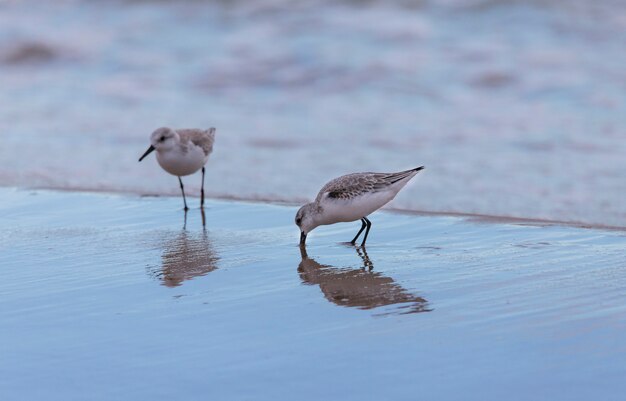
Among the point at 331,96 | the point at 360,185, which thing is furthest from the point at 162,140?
the point at 331,96

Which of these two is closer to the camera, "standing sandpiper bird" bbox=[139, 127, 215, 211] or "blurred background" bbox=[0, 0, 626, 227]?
"standing sandpiper bird" bbox=[139, 127, 215, 211]

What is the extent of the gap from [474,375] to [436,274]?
1505mm

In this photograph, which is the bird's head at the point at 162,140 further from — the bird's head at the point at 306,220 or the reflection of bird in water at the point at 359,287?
the reflection of bird in water at the point at 359,287

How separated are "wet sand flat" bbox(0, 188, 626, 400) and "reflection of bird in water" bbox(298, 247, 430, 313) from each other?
2 centimetres

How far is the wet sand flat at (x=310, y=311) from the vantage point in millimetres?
3479

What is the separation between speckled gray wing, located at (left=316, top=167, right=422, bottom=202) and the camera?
232 inches

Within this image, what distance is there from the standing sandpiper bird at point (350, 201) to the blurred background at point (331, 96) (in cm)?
128

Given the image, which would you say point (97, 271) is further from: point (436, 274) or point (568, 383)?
point (568, 383)

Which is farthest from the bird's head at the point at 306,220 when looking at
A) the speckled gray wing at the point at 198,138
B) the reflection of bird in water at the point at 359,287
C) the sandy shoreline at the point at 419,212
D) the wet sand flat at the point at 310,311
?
the speckled gray wing at the point at 198,138

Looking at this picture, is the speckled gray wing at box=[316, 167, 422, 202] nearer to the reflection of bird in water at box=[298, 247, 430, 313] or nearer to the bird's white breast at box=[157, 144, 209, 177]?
the reflection of bird in water at box=[298, 247, 430, 313]

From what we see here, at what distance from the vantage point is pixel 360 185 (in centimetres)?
596

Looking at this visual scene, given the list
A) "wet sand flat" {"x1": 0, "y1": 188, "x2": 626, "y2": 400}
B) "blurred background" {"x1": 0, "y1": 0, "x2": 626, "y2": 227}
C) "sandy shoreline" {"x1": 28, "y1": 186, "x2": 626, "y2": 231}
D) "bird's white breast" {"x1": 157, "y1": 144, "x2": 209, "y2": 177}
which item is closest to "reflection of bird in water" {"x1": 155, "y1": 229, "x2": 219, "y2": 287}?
"wet sand flat" {"x1": 0, "y1": 188, "x2": 626, "y2": 400}

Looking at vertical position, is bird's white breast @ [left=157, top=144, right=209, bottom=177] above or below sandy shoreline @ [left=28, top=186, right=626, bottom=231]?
above

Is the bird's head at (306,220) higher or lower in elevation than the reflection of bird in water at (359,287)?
higher
